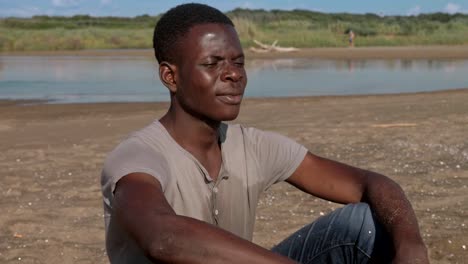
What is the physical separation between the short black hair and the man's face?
2cm

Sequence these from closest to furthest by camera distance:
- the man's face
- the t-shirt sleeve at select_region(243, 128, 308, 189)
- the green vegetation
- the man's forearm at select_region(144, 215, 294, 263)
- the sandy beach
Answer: the man's forearm at select_region(144, 215, 294, 263) < the man's face < the t-shirt sleeve at select_region(243, 128, 308, 189) < the sandy beach < the green vegetation

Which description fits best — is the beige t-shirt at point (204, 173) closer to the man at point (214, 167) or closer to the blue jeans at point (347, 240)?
the man at point (214, 167)

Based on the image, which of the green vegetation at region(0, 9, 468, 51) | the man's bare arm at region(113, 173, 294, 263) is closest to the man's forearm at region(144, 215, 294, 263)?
the man's bare arm at region(113, 173, 294, 263)

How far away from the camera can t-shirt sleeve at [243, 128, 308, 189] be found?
107 inches

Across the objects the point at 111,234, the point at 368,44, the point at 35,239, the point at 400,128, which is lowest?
the point at 368,44

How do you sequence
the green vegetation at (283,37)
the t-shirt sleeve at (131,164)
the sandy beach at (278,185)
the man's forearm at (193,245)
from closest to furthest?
the man's forearm at (193,245)
the t-shirt sleeve at (131,164)
the sandy beach at (278,185)
the green vegetation at (283,37)

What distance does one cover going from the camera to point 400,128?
8688 mm

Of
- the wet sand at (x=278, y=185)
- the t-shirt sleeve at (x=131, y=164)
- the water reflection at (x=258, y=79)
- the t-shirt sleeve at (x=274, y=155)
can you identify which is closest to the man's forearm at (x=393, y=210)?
the t-shirt sleeve at (x=274, y=155)

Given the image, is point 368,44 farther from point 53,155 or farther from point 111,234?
point 111,234

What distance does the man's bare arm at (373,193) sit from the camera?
2473 mm

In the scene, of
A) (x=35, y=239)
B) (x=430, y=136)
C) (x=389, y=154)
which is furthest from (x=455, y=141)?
(x=35, y=239)

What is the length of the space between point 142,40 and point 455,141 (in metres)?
34.0

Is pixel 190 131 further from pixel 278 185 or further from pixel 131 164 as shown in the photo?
pixel 278 185

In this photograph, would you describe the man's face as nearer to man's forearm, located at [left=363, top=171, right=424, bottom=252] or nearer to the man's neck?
the man's neck
